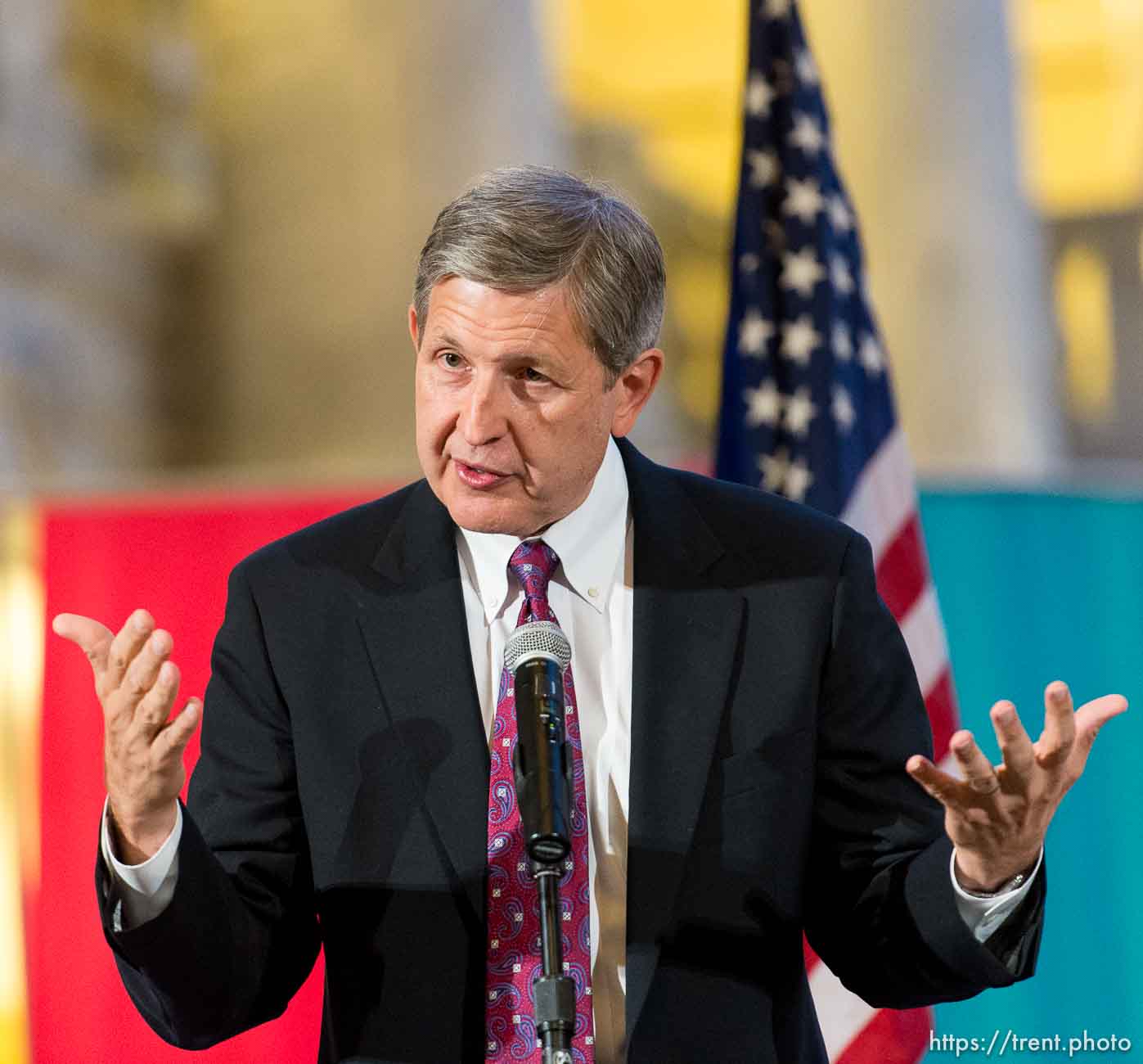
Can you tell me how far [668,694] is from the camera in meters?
2.21

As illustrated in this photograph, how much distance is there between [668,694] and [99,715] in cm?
186

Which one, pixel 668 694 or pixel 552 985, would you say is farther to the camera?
pixel 668 694

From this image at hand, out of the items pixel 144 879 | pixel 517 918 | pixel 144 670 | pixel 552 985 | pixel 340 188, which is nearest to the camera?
pixel 552 985

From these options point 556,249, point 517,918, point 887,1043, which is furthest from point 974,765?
point 887,1043

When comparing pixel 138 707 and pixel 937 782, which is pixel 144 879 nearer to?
pixel 138 707

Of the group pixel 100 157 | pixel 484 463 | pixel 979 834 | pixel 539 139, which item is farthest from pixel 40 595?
pixel 100 157

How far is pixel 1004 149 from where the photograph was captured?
7625 millimetres

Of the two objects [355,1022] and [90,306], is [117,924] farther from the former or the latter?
[90,306]

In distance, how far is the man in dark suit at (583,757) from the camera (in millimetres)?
2062

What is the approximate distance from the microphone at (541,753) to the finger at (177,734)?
33 cm

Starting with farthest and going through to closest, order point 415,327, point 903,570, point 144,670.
Answer: point 903,570
point 415,327
point 144,670

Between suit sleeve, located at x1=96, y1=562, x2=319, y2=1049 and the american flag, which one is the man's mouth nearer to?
suit sleeve, located at x1=96, y1=562, x2=319, y2=1049

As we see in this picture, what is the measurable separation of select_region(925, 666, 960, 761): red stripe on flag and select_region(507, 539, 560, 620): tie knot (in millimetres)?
1438

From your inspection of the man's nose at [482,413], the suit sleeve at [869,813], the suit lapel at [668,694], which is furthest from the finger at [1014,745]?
the man's nose at [482,413]
